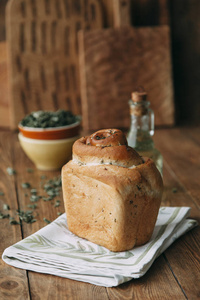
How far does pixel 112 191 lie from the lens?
101cm

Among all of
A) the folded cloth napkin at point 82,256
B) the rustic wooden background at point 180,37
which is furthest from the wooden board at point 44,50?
the folded cloth napkin at point 82,256

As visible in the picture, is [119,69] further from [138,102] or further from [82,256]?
[82,256]

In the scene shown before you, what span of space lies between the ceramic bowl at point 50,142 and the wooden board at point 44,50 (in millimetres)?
724

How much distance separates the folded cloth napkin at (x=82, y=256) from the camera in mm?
967

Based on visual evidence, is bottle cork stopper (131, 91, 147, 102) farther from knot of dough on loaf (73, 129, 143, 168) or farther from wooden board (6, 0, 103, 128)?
wooden board (6, 0, 103, 128)

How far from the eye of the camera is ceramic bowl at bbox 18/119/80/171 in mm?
1695

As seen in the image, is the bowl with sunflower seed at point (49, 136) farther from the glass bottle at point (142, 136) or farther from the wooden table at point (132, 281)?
the glass bottle at point (142, 136)

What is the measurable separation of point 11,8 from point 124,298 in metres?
1.82

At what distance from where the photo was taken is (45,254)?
1.04 m

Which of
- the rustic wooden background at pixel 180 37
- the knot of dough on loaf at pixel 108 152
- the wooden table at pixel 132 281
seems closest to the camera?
the wooden table at pixel 132 281

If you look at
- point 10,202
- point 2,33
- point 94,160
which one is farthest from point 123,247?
point 2,33

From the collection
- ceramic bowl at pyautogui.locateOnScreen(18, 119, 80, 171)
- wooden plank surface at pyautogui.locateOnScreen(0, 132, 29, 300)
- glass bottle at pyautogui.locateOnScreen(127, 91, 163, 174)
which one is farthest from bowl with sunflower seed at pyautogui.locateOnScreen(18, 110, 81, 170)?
glass bottle at pyautogui.locateOnScreen(127, 91, 163, 174)

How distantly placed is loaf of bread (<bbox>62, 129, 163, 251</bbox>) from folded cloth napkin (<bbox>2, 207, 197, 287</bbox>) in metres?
0.03

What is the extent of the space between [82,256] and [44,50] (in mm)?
1614
